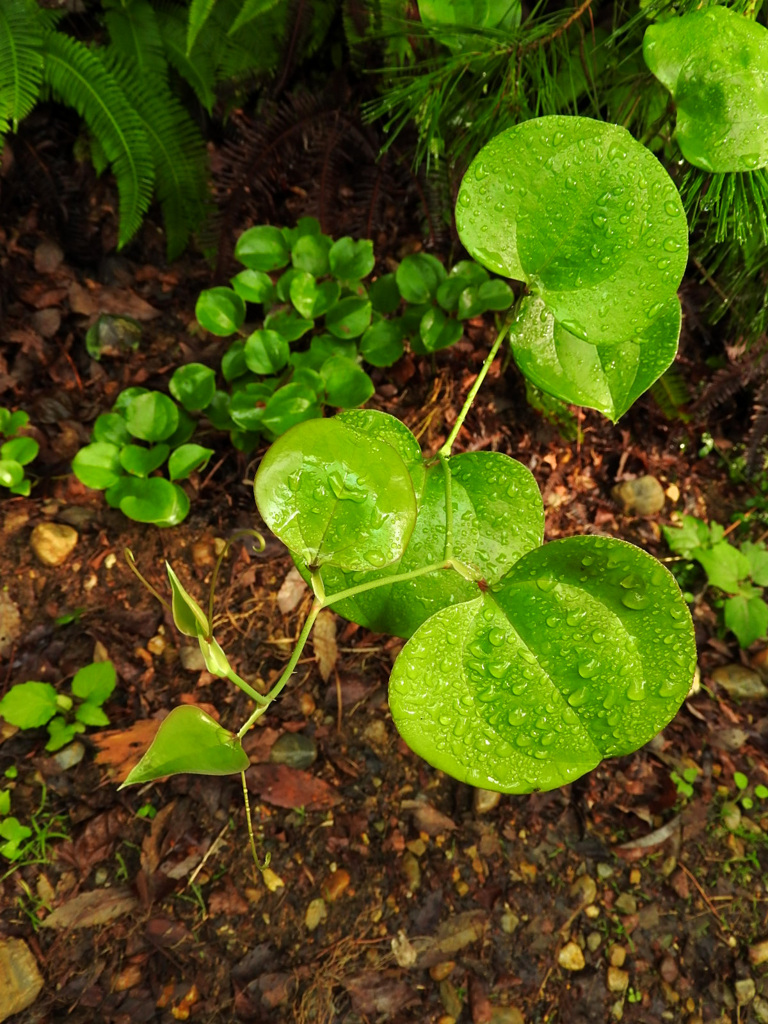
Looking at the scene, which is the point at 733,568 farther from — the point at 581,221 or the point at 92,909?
the point at 92,909

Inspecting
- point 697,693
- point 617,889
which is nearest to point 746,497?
point 697,693

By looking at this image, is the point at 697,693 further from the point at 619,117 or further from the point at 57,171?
the point at 57,171

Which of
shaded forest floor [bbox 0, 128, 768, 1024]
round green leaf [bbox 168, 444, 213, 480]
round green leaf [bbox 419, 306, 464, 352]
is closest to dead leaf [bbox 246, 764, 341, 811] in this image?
shaded forest floor [bbox 0, 128, 768, 1024]

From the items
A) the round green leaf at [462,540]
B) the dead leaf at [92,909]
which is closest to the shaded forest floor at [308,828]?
the dead leaf at [92,909]

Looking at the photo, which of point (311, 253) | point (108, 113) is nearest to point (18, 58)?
point (108, 113)

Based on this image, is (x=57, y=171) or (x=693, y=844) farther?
(x=57, y=171)

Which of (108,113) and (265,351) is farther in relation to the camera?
(108,113)
